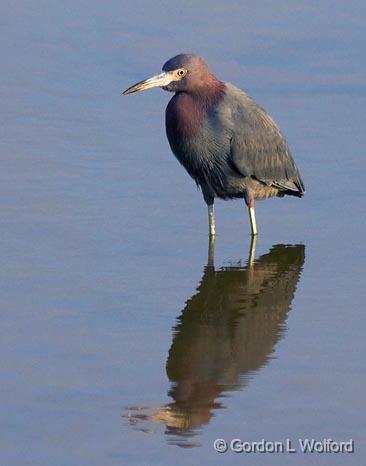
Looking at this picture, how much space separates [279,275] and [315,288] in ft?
1.84

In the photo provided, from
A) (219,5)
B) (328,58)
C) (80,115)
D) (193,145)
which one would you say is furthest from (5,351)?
(219,5)

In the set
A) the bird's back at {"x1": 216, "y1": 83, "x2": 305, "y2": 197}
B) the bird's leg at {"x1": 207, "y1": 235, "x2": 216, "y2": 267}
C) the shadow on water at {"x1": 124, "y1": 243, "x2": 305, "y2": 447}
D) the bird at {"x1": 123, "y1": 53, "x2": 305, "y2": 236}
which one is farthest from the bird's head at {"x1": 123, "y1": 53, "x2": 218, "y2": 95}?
the shadow on water at {"x1": 124, "y1": 243, "x2": 305, "y2": 447}

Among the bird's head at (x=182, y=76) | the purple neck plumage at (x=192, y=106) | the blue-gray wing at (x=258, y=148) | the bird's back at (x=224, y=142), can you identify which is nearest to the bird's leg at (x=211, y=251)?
the bird's back at (x=224, y=142)

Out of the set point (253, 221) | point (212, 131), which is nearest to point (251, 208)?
point (253, 221)

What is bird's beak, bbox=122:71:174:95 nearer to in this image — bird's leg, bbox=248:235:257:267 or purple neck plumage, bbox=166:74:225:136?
purple neck plumage, bbox=166:74:225:136

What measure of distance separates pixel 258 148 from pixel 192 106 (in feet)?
2.24

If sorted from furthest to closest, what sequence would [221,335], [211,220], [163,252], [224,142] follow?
[224,142] → [211,220] → [163,252] → [221,335]

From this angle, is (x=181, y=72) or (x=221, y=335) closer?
(x=221, y=335)

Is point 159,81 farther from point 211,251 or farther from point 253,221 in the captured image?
point 211,251

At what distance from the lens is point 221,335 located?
9.92 meters

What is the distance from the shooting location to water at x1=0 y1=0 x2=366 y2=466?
27.3ft

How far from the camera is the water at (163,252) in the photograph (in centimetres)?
833

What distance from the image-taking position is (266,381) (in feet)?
29.3

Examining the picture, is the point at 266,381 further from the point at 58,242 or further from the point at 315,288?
the point at 58,242
